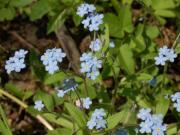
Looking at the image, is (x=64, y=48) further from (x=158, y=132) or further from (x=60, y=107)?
(x=158, y=132)

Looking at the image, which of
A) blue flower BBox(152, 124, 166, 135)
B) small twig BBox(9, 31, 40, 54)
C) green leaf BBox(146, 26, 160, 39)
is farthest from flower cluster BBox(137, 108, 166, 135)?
small twig BBox(9, 31, 40, 54)

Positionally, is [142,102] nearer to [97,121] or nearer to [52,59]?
[97,121]

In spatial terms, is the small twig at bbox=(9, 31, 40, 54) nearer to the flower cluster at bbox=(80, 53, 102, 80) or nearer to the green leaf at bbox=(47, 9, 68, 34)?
the green leaf at bbox=(47, 9, 68, 34)

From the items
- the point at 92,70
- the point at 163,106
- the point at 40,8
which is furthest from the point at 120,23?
the point at 92,70

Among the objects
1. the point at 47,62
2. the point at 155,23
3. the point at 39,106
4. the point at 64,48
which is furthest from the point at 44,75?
the point at 155,23

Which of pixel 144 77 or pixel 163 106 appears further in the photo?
pixel 144 77

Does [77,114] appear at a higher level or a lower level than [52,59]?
lower

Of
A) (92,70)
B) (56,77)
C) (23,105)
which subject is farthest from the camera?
(23,105)
